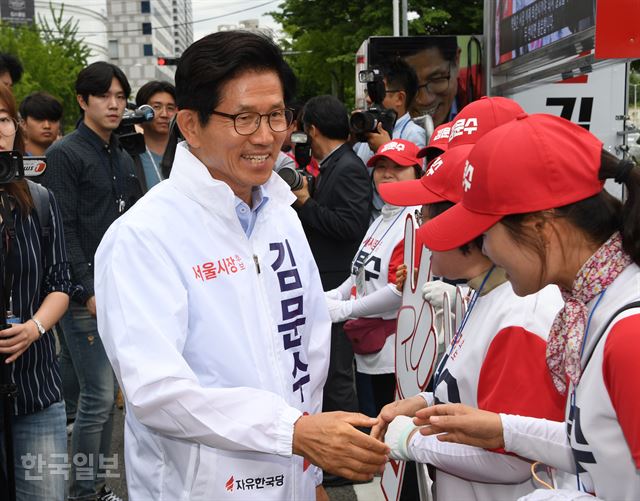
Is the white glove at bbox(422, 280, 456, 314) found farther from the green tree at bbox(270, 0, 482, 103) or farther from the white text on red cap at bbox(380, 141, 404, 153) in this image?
the green tree at bbox(270, 0, 482, 103)

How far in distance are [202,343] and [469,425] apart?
71 centimetres

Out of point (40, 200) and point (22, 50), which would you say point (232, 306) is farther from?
point (22, 50)

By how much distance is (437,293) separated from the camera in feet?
9.05

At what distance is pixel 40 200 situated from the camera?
309cm

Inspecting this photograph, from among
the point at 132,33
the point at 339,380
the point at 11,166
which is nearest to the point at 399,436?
the point at 11,166

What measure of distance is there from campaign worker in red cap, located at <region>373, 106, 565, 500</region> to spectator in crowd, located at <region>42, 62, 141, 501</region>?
2.17m

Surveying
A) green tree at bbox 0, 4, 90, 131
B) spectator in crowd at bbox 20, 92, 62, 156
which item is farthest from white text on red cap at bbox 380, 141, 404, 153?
green tree at bbox 0, 4, 90, 131

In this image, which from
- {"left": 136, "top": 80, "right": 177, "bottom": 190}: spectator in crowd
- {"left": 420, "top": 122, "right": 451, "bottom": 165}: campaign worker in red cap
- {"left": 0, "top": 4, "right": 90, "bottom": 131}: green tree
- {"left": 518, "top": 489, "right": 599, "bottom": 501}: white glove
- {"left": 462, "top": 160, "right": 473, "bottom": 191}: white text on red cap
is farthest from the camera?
{"left": 0, "top": 4, "right": 90, "bottom": 131}: green tree

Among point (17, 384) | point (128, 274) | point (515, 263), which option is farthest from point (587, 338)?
point (17, 384)

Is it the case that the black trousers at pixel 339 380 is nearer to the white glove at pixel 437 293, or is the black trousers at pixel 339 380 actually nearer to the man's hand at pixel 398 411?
the white glove at pixel 437 293

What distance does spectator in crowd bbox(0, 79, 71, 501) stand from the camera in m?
2.90

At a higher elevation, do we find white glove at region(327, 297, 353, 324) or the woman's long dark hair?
the woman's long dark hair

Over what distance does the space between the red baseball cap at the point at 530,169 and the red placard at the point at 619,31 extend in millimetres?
1741

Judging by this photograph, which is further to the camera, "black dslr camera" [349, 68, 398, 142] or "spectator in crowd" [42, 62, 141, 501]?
"black dslr camera" [349, 68, 398, 142]
